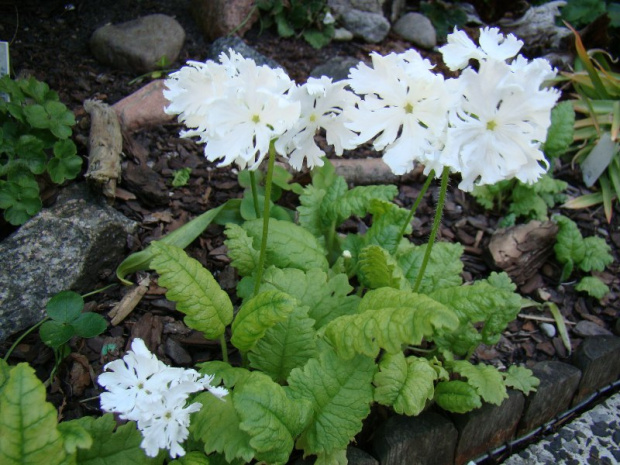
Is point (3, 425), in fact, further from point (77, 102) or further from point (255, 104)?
point (77, 102)

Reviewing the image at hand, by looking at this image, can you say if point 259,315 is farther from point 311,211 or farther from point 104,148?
point 104,148

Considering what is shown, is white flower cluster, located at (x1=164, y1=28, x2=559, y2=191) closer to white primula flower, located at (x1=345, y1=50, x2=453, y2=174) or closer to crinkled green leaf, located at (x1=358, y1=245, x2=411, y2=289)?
white primula flower, located at (x1=345, y1=50, x2=453, y2=174)

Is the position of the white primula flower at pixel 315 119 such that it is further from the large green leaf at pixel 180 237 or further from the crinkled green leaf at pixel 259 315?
the large green leaf at pixel 180 237

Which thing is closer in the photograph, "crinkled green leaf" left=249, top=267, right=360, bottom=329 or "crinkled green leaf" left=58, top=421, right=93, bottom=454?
"crinkled green leaf" left=58, top=421, right=93, bottom=454

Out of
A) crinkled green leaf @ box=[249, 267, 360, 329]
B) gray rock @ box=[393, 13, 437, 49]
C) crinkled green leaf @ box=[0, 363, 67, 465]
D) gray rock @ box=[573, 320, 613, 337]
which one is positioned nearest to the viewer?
crinkled green leaf @ box=[0, 363, 67, 465]

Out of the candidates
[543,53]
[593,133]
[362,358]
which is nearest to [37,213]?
[362,358]

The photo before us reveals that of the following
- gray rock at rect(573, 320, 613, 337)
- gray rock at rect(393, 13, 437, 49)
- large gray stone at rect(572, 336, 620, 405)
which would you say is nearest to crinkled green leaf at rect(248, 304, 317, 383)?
large gray stone at rect(572, 336, 620, 405)
